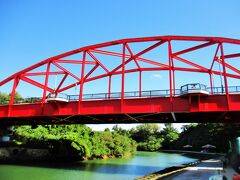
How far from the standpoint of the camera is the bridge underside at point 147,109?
1092 inches

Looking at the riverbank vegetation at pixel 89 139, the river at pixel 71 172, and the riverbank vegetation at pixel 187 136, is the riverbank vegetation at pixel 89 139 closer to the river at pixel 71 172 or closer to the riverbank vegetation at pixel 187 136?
the riverbank vegetation at pixel 187 136

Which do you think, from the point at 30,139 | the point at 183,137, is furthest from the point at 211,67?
the point at 183,137

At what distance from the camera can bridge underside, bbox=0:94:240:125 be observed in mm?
27734

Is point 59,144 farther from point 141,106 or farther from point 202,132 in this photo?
point 202,132

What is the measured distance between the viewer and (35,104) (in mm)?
35656

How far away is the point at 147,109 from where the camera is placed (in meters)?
29.6

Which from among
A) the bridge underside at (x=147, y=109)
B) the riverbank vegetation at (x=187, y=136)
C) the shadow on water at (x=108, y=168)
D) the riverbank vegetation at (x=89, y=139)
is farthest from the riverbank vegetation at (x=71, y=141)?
the riverbank vegetation at (x=187, y=136)

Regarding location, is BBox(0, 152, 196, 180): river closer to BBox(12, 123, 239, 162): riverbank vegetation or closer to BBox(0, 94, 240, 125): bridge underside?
BBox(0, 94, 240, 125): bridge underside

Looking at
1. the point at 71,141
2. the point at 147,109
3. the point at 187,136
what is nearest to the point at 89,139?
the point at 71,141

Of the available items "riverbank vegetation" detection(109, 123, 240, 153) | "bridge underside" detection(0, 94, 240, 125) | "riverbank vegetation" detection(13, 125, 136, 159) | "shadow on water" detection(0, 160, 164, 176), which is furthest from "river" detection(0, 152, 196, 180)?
"riverbank vegetation" detection(109, 123, 240, 153)

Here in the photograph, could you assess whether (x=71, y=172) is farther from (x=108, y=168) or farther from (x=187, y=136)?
(x=187, y=136)

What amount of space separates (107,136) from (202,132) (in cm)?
3945

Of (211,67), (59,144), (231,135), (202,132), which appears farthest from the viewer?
(202,132)

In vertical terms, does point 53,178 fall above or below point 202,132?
below
